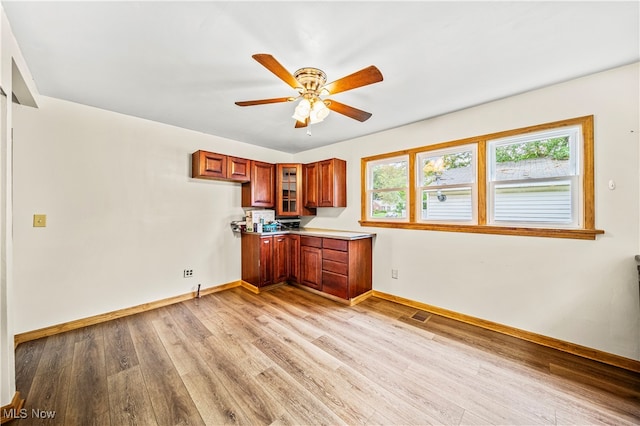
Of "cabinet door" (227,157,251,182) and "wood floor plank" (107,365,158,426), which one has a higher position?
"cabinet door" (227,157,251,182)

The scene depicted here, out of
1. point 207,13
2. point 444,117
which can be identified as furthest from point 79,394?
point 444,117

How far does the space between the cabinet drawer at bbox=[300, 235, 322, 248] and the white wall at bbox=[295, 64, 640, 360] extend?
1257mm

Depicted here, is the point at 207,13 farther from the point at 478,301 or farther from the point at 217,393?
the point at 478,301

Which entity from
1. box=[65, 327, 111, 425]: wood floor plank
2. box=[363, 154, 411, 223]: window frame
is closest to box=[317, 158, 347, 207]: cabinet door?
box=[363, 154, 411, 223]: window frame

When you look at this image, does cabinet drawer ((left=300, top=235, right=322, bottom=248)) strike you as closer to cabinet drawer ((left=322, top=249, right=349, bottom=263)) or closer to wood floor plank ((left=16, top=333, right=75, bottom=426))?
cabinet drawer ((left=322, top=249, right=349, bottom=263))

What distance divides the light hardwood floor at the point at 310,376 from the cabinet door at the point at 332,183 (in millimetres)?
1910

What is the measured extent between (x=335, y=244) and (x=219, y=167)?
6.87ft

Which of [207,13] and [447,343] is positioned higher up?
[207,13]

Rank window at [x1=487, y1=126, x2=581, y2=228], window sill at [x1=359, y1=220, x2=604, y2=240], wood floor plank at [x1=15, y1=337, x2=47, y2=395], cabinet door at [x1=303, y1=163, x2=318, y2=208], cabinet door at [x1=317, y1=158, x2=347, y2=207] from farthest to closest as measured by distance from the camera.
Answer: cabinet door at [x1=303, y1=163, x2=318, y2=208]
cabinet door at [x1=317, y1=158, x2=347, y2=207]
window at [x1=487, y1=126, x2=581, y2=228]
window sill at [x1=359, y1=220, x2=604, y2=240]
wood floor plank at [x1=15, y1=337, x2=47, y2=395]

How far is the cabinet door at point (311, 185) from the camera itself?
13.9ft

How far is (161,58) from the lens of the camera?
1899mm

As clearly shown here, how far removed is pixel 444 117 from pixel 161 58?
3.02 m

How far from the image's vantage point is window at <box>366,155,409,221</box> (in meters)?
3.47

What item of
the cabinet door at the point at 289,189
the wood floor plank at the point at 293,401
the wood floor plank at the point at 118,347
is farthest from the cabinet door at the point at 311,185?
the wood floor plank at the point at 118,347
